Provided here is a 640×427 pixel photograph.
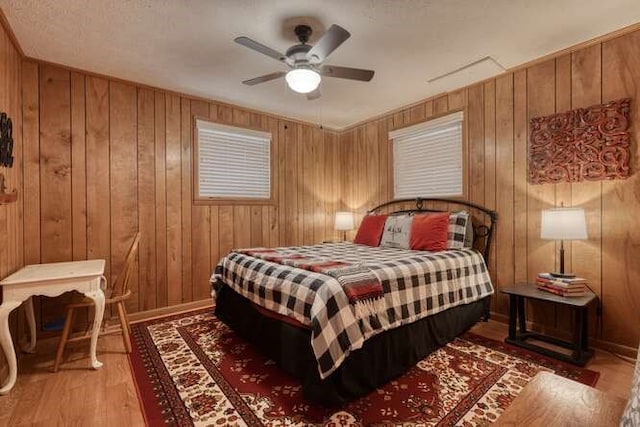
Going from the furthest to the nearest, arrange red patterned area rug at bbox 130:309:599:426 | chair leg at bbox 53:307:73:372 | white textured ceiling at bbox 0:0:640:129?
chair leg at bbox 53:307:73:372 < white textured ceiling at bbox 0:0:640:129 < red patterned area rug at bbox 130:309:599:426

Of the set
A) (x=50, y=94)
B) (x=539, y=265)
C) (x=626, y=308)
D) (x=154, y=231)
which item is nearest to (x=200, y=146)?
(x=154, y=231)

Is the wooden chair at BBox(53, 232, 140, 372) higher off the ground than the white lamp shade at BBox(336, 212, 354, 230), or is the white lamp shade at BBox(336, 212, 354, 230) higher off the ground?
the white lamp shade at BBox(336, 212, 354, 230)

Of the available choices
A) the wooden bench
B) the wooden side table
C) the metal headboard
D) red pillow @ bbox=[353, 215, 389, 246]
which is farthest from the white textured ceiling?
the wooden bench

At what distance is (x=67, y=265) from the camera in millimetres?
2508

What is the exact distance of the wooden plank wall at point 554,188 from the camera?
7.65 ft

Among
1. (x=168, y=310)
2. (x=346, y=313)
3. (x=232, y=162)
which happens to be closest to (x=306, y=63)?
(x=346, y=313)

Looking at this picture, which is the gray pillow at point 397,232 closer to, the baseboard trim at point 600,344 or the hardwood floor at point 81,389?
the baseboard trim at point 600,344

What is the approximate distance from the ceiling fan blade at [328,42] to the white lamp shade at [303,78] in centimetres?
11

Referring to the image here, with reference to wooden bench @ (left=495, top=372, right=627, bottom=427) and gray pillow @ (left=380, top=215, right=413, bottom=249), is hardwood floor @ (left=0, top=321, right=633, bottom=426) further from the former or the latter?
gray pillow @ (left=380, top=215, right=413, bottom=249)

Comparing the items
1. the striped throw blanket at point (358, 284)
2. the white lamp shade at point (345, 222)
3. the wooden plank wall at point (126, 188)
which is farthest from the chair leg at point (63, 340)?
the white lamp shade at point (345, 222)

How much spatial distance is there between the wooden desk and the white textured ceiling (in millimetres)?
1809

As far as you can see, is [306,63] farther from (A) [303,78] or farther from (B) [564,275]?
(B) [564,275]

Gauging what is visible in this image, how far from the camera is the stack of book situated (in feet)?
7.59

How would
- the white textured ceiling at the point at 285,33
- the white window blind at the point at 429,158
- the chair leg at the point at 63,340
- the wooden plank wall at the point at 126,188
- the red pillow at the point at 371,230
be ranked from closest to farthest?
the white textured ceiling at the point at 285,33
the chair leg at the point at 63,340
the wooden plank wall at the point at 126,188
the white window blind at the point at 429,158
the red pillow at the point at 371,230
